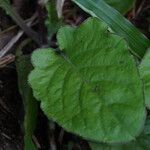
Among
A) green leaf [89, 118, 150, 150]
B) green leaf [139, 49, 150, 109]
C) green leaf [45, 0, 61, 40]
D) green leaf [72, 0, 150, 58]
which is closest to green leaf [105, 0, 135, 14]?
green leaf [72, 0, 150, 58]

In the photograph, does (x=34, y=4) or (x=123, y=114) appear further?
(x=34, y=4)

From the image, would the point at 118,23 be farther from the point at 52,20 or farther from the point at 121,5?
the point at 52,20

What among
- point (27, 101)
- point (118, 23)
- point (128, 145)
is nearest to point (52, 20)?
point (118, 23)

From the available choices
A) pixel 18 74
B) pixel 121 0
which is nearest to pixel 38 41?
pixel 18 74

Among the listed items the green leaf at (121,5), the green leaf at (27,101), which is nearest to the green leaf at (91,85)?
the green leaf at (27,101)

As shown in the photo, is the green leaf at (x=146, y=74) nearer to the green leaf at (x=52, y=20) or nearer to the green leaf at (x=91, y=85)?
the green leaf at (x=91, y=85)

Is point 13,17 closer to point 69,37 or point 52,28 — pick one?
point 52,28
